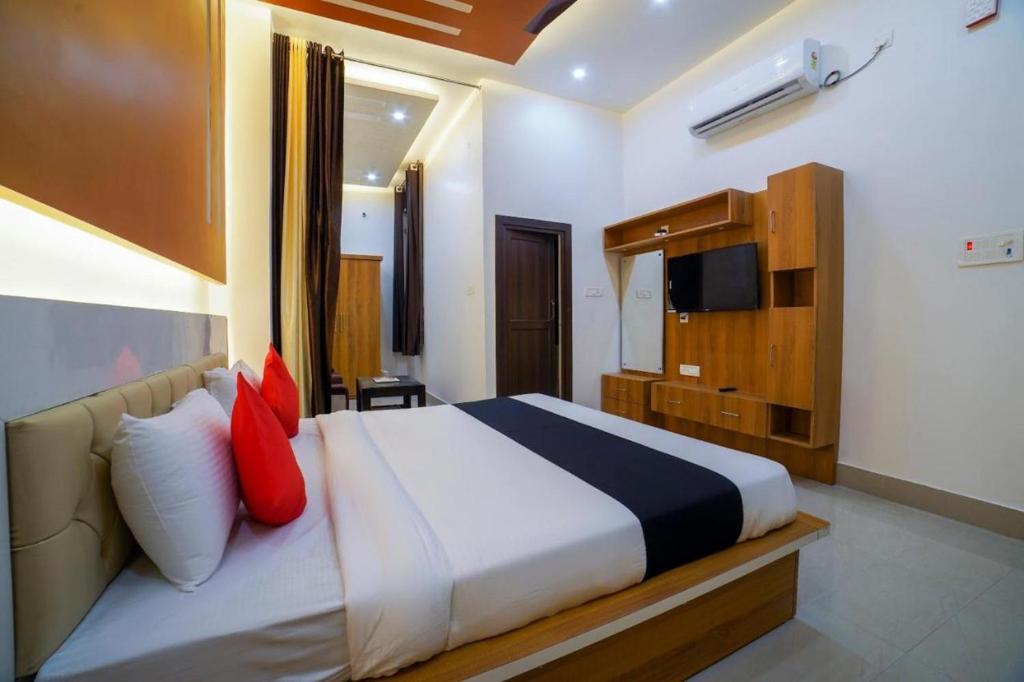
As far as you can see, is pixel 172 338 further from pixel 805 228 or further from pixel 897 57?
pixel 897 57

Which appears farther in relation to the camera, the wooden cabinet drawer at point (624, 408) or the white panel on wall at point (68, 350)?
the wooden cabinet drawer at point (624, 408)

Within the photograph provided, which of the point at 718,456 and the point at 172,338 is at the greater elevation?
the point at 172,338

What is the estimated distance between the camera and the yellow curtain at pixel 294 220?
3.19 m

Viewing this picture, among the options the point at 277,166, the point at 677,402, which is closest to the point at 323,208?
the point at 277,166

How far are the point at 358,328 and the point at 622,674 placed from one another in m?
5.35

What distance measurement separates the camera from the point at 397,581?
0.87m

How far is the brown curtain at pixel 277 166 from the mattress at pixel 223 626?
8.58 ft

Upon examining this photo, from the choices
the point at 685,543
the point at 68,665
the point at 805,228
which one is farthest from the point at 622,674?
the point at 805,228

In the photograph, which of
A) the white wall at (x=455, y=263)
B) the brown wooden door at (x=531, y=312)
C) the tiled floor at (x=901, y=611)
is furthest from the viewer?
the brown wooden door at (x=531, y=312)

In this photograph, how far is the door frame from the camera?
4043 mm

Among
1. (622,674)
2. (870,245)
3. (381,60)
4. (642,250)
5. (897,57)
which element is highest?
(381,60)

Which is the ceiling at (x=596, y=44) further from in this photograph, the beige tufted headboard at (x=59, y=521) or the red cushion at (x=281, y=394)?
the beige tufted headboard at (x=59, y=521)

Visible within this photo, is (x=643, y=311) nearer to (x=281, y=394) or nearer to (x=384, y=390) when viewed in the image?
(x=384, y=390)

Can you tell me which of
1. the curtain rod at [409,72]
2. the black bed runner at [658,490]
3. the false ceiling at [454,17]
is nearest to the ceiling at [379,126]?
the curtain rod at [409,72]
